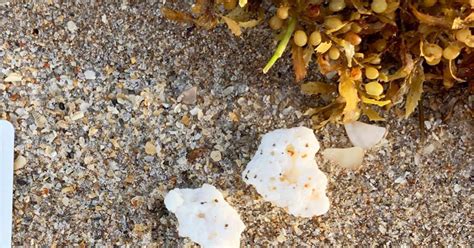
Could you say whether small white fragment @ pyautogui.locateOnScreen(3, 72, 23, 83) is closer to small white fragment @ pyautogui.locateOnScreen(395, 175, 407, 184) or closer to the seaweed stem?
the seaweed stem

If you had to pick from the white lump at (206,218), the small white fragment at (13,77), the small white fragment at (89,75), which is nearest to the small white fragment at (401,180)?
the white lump at (206,218)

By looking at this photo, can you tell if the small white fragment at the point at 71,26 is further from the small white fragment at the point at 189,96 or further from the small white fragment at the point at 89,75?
the small white fragment at the point at 189,96

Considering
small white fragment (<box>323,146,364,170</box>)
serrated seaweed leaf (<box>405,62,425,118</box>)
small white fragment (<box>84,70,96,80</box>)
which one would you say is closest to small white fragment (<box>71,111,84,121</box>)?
small white fragment (<box>84,70,96,80</box>)

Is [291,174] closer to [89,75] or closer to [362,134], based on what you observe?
[362,134]

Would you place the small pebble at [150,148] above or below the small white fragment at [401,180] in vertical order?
above

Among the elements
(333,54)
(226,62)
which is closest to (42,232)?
(226,62)

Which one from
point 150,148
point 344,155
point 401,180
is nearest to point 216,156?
point 150,148
